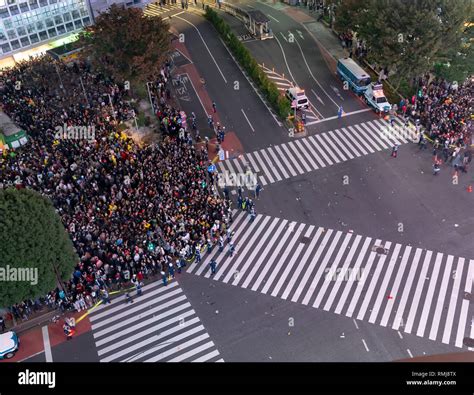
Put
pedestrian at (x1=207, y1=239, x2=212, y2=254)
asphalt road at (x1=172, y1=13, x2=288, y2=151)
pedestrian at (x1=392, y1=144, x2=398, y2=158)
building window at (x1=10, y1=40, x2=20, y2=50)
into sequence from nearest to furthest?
pedestrian at (x1=207, y1=239, x2=212, y2=254)
pedestrian at (x1=392, y1=144, x2=398, y2=158)
asphalt road at (x1=172, y1=13, x2=288, y2=151)
building window at (x1=10, y1=40, x2=20, y2=50)

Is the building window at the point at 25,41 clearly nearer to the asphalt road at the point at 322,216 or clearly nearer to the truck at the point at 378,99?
the asphalt road at the point at 322,216

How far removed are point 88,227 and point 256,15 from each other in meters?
44.6

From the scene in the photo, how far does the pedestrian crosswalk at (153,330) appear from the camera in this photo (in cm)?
3447

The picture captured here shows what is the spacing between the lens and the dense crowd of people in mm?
39031

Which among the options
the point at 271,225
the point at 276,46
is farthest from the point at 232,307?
the point at 276,46

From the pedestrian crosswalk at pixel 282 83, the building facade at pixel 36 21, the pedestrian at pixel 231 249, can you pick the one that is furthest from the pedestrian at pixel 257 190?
the building facade at pixel 36 21

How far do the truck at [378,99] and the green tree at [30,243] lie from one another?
37.1 meters

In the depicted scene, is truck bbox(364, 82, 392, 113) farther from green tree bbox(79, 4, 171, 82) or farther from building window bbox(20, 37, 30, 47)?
building window bbox(20, 37, 30, 47)

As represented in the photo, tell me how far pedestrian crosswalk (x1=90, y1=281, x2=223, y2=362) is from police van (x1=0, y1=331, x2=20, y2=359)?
207 inches

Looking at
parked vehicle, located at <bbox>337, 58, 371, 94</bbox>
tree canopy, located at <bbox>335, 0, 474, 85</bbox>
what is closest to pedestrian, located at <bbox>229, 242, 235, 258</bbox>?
parked vehicle, located at <bbox>337, 58, 371, 94</bbox>

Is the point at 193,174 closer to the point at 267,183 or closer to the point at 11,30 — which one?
the point at 267,183

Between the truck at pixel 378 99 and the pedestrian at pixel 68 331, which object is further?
the truck at pixel 378 99

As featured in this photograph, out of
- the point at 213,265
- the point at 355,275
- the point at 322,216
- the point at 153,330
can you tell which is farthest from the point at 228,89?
the point at 153,330

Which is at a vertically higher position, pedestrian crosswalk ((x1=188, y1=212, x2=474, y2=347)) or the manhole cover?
pedestrian crosswalk ((x1=188, y1=212, x2=474, y2=347))
